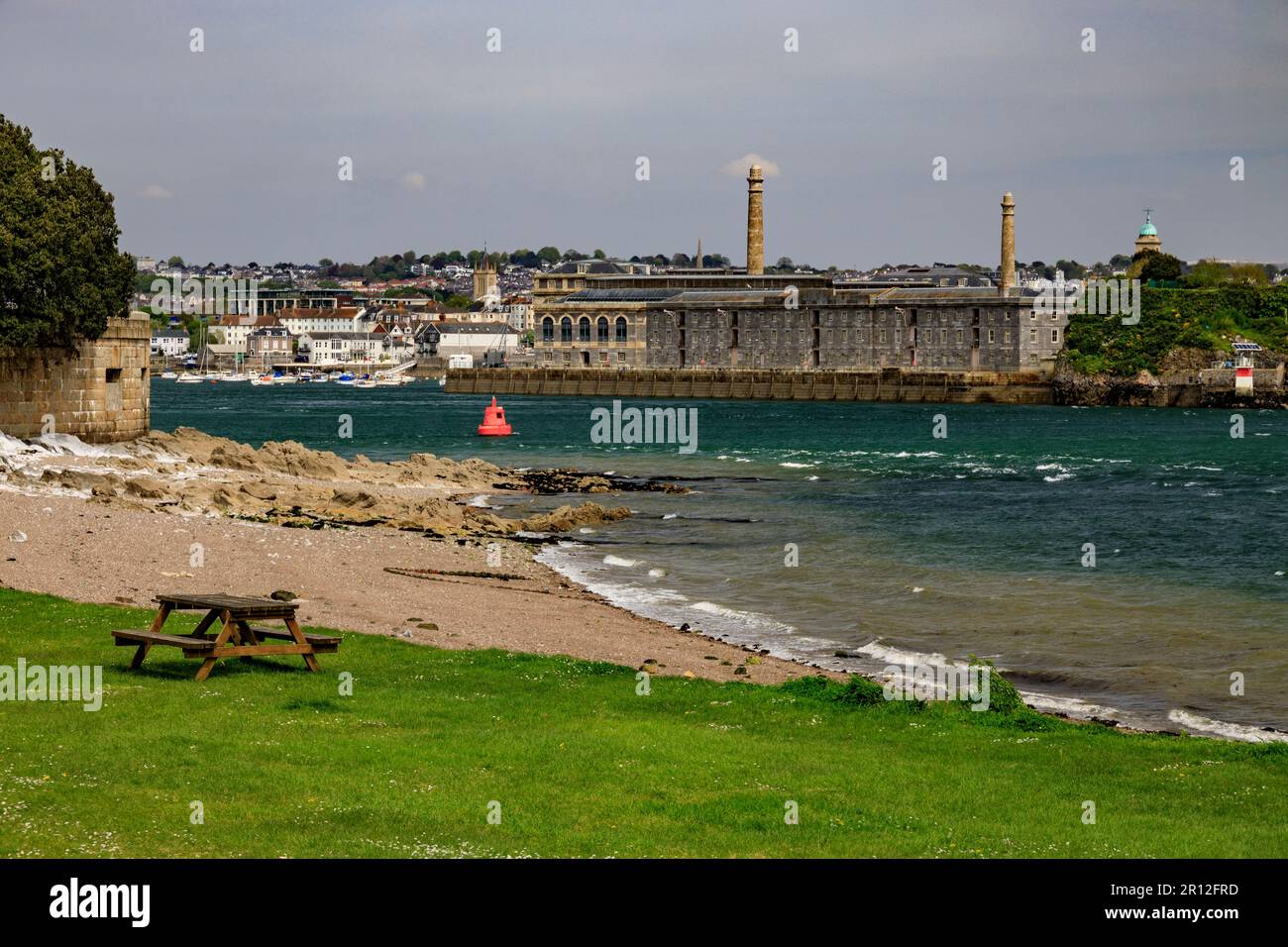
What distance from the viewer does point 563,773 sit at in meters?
12.2

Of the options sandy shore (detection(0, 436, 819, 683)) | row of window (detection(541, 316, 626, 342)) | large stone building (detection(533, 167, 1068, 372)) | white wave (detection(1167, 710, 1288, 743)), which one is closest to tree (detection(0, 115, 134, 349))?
sandy shore (detection(0, 436, 819, 683))

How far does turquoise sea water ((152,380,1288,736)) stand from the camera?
2372 centimetres

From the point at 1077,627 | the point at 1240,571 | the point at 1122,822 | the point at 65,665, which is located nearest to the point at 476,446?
the point at 1240,571

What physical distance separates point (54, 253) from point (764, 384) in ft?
371

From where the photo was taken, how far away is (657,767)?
12516mm

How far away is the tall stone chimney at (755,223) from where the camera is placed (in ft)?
536

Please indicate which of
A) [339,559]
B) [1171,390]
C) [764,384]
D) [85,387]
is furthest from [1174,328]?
[339,559]

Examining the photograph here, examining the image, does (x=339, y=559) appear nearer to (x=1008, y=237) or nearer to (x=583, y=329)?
(x=1008, y=237)

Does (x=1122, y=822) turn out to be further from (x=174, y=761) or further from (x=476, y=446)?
(x=476, y=446)

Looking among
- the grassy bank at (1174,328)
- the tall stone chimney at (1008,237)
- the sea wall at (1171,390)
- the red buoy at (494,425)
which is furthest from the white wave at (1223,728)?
the tall stone chimney at (1008,237)

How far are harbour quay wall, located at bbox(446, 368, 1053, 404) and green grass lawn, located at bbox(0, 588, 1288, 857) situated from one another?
131 meters

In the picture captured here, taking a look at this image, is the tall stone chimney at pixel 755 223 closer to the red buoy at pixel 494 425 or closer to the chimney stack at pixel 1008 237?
the chimney stack at pixel 1008 237

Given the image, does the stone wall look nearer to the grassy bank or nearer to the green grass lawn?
the green grass lawn
